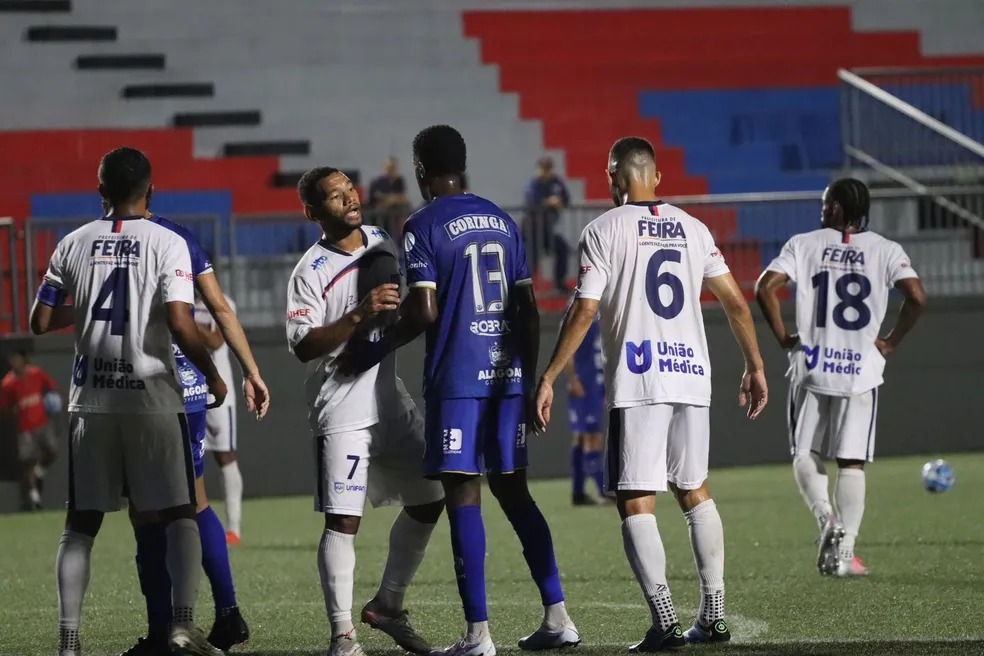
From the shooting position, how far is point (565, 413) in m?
16.5

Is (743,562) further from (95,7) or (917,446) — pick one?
(95,7)

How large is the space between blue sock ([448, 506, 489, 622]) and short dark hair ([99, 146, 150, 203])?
5.49 feet

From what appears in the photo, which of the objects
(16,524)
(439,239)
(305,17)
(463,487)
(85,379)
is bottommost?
(16,524)

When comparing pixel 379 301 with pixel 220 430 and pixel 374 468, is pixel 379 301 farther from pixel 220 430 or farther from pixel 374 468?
pixel 220 430

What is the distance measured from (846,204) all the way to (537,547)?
327 centimetres

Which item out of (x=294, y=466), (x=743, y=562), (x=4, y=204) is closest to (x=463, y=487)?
(x=743, y=562)

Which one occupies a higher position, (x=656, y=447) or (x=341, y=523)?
(x=656, y=447)

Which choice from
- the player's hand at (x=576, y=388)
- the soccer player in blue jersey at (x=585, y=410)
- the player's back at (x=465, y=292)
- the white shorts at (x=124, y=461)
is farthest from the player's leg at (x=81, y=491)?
the soccer player in blue jersey at (x=585, y=410)

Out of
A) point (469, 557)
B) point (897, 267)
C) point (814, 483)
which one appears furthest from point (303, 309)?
point (897, 267)

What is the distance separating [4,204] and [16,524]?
20.7ft

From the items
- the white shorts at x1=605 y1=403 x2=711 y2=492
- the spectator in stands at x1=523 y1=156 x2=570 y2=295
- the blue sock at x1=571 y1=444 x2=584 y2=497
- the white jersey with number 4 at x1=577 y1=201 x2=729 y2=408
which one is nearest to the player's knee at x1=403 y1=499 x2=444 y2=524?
the white shorts at x1=605 y1=403 x2=711 y2=492

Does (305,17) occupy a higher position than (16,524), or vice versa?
(305,17)

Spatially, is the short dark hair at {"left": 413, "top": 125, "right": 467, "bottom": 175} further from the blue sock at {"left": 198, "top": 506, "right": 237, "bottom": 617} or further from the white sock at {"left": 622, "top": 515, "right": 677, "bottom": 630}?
the blue sock at {"left": 198, "top": 506, "right": 237, "bottom": 617}

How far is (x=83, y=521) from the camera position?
19.7ft
